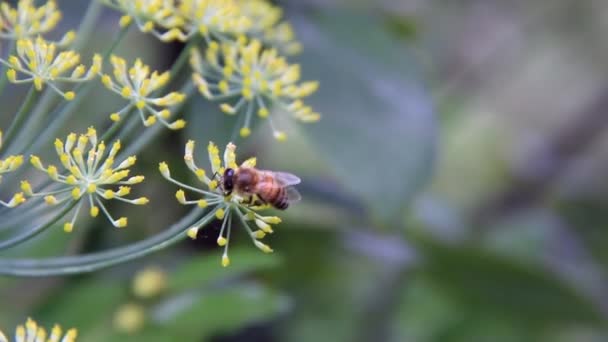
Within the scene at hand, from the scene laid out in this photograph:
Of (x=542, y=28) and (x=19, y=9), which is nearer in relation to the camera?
(x=19, y=9)

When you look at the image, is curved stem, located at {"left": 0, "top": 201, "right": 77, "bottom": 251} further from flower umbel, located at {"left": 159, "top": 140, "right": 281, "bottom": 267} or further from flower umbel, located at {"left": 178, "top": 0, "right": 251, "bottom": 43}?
flower umbel, located at {"left": 178, "top": 0, "right": 251, "bottom": 43}

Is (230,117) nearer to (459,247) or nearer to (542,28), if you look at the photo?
(459,247)

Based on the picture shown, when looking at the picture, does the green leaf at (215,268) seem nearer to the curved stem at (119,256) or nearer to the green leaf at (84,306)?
the green leaf at (84,306)

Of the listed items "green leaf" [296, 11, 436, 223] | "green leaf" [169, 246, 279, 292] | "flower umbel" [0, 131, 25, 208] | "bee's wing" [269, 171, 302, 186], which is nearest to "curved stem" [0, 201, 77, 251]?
"flower umbel" [0, 131, 25, 208]

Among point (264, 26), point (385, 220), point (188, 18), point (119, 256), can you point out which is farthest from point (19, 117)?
point (385, 220)

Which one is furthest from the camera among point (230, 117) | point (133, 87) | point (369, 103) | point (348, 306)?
point (348, 306)

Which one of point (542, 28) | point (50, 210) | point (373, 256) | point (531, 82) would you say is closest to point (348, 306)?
point (373, 256)
